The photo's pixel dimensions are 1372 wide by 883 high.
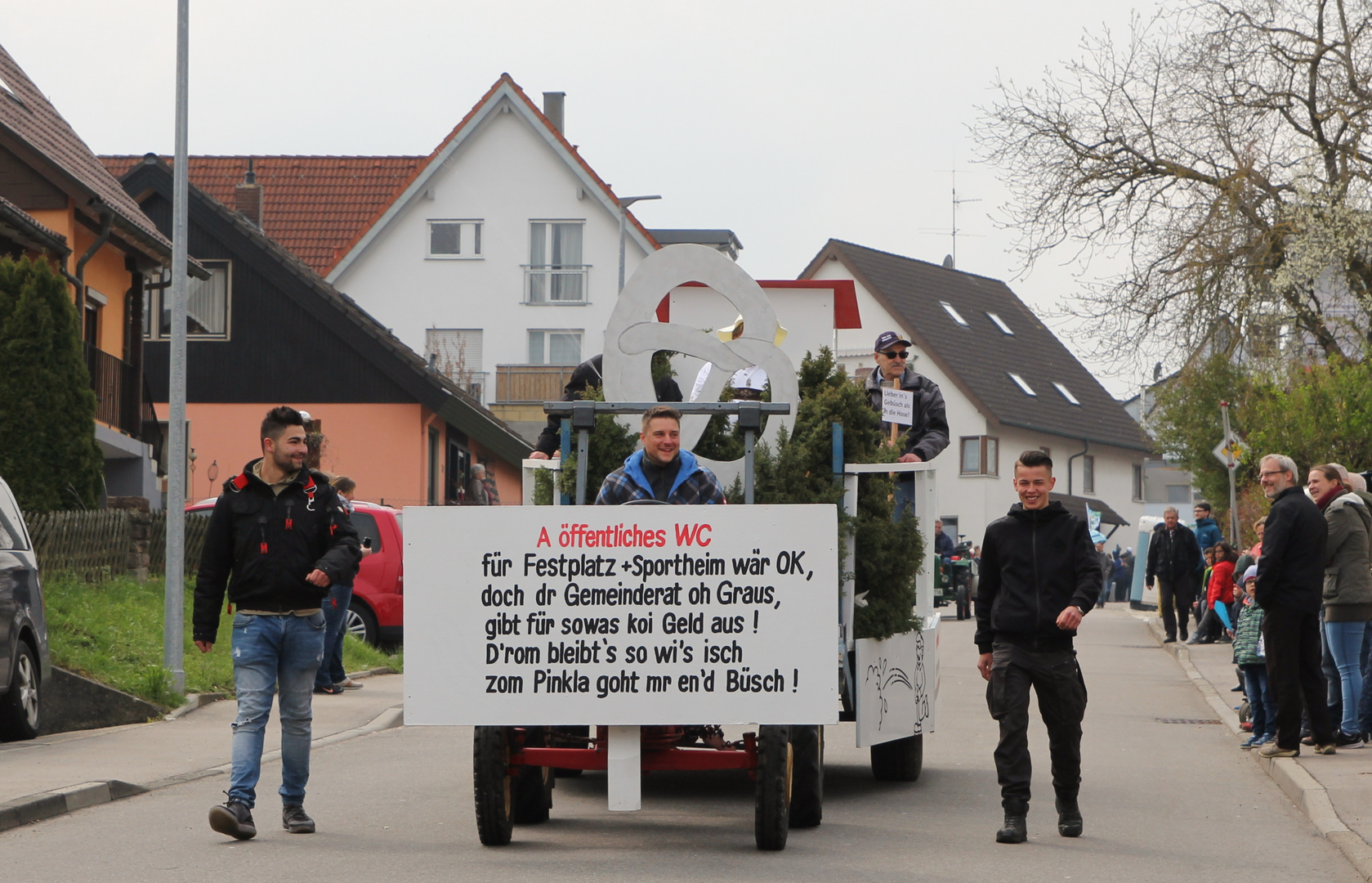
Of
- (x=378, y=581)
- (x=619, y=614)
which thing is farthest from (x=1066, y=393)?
(x=619, y=614)

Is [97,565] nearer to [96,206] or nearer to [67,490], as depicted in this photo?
[67,490]

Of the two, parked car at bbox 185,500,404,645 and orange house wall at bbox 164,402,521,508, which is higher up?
orange house wall at bbox 164,402,521,508

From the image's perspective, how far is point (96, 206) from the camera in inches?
1095

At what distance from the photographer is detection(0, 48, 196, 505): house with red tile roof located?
2709cm

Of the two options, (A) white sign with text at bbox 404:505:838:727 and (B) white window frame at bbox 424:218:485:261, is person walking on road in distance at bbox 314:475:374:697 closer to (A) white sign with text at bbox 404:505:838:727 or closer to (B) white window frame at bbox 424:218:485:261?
(A) white sign with text at bbox 404:505:838:727

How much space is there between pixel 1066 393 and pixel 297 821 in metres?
60.2

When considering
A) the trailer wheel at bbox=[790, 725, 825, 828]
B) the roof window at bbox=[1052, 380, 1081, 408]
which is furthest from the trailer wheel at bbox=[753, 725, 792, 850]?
the roof window at bbox=[1052, 380, 1081, 408]

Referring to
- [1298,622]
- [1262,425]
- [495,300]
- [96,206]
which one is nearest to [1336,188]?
[1262,425]

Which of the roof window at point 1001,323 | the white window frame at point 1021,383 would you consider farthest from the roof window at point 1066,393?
the white window frame at point 1021,383

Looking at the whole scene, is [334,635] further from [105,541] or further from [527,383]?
[527,383]

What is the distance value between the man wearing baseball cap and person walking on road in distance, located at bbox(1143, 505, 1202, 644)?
1590cm

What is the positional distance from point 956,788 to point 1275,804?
177cm

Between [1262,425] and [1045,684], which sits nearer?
[1045,684]

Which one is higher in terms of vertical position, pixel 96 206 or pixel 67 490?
pixel 96 206
